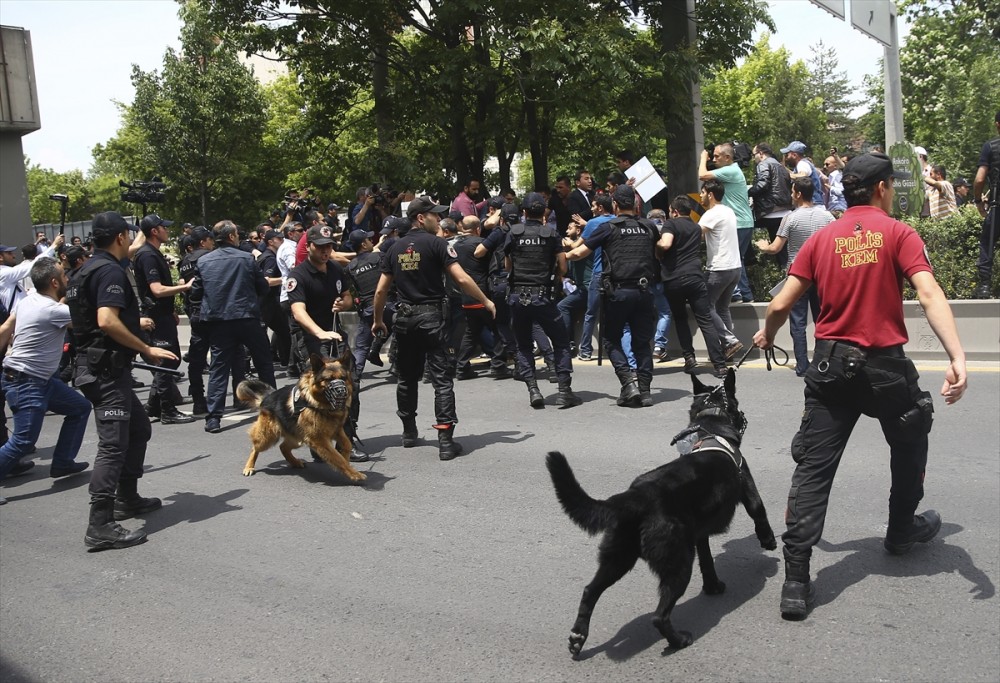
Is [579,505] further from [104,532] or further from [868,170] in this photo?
[104,532]

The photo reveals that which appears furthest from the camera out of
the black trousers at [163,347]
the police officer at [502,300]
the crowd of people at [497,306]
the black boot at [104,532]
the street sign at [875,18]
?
the street sign at [875,18]

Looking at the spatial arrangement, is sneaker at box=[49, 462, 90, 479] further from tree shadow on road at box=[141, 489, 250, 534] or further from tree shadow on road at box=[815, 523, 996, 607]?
tree shadow on road at box=[815, 523, 996, 607]

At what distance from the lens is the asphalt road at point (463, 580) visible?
4.18 meters

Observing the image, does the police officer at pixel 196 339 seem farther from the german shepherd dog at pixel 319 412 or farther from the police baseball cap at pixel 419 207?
the police baseball cap at pixel 419 207

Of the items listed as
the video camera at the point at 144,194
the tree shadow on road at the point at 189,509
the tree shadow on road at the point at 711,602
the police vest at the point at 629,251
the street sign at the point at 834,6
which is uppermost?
the street sign at the point at 834,6

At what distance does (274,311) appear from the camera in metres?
12.4

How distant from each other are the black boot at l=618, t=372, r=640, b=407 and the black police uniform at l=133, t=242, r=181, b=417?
474 centimetres

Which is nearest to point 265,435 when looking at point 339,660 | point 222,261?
point 222,261

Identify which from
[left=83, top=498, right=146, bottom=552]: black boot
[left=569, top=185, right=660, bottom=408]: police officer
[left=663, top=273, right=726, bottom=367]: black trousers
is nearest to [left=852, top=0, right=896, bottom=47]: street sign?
[left=663, top=273, right=726, bottom=367]: black trousers

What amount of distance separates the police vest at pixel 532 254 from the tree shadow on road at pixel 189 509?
3.65 metres

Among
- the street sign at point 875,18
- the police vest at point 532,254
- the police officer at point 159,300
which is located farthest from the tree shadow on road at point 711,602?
the street sign at point 875,18

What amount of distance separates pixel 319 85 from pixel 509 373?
8659mm

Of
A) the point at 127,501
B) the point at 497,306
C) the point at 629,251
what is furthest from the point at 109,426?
the point at 497,306

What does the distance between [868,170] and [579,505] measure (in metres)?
2.14
